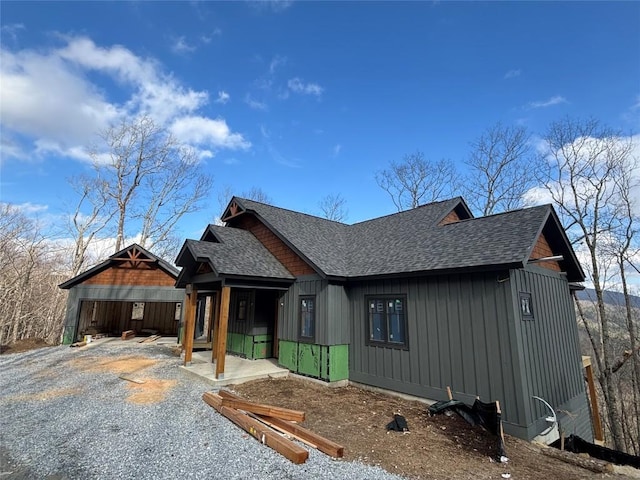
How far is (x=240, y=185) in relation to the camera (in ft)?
95.6

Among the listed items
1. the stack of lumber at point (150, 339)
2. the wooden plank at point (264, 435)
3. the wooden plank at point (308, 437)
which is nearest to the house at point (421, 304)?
the wooden plank at point (264, 435)

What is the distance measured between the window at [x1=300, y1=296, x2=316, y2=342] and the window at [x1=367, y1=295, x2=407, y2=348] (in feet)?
5.31

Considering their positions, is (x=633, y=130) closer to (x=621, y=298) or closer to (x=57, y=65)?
(x=621, y=298)

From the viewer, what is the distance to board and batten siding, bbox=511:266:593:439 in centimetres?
604

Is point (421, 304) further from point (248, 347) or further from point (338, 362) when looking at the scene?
point (248, 347)

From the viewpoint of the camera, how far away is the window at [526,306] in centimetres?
635

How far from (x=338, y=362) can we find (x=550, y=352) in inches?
196

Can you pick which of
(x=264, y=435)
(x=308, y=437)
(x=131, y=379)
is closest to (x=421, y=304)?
(x=308, y=437)

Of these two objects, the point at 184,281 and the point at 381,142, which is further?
the point at 381,142

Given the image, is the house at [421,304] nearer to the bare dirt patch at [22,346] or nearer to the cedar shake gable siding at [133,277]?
the cedar shake gable siding at [133,277]

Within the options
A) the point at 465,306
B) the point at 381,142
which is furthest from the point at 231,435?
the point at 381,142

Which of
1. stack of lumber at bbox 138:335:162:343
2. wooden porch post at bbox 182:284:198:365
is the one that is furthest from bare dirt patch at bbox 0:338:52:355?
wooden porch post at bbox 182:284:198:365

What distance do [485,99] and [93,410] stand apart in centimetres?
1602

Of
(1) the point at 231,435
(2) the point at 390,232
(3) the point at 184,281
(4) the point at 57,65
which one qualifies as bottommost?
(1) the point at 231,435
